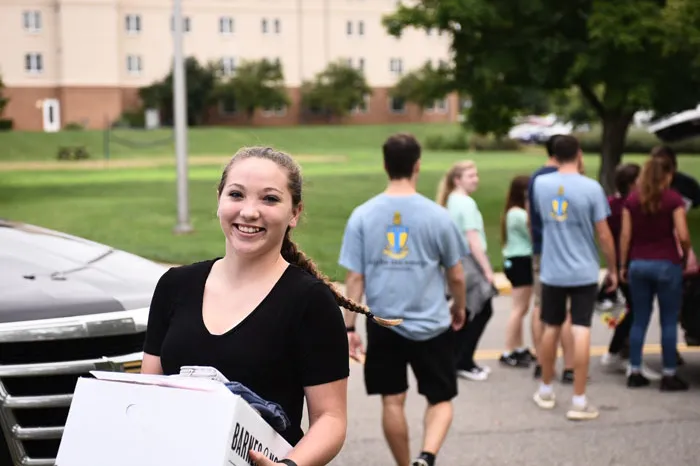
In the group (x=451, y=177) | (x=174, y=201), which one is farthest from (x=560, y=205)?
(x=174, y=201)

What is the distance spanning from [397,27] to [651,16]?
19.3 feet

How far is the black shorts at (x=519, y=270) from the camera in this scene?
9.79 m

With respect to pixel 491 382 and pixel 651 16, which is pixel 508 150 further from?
pixel 491 382

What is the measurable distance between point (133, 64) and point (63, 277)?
80.4m

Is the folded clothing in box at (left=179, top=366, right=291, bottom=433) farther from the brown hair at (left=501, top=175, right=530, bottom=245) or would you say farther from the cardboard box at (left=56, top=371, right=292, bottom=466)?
the brown hair at (left=501, top=175, right=530, bottom=245)

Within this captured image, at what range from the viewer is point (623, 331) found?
32.2 feet

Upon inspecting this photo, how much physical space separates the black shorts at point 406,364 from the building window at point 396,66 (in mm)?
84692

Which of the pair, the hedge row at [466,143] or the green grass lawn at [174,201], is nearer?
the green grass lawn at [174,201]

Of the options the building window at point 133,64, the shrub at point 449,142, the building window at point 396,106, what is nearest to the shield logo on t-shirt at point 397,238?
the shrub at point 449,142

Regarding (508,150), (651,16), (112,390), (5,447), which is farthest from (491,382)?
(508,150)

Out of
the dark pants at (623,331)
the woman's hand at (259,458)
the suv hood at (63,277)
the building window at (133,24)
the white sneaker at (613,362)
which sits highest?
the building window at (133,24)

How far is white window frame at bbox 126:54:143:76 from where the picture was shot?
83.1 m

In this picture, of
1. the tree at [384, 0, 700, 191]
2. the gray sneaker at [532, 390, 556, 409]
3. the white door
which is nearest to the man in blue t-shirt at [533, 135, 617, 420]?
the gray sneaker at [532, 390, 556, 409]

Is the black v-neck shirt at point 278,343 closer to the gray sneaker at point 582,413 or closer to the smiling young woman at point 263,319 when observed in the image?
the smiling young woman at point 263,319
